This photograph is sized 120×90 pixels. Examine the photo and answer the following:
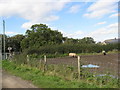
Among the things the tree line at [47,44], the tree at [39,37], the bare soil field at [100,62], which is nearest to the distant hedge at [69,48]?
the tree line at [47,44]

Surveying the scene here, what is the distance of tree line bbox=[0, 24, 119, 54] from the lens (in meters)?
35.0

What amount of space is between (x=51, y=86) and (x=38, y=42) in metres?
45.8

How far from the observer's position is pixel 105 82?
738 cm

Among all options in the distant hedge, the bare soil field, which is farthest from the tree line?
the bare soil field

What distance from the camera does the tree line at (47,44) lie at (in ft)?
115

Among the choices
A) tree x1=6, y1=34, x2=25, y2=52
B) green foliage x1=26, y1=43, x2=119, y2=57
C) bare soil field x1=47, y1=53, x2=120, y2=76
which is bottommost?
bare soil field x1=47, y1=53, x2=120, y2=76

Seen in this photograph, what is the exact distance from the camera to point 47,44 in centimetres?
3922

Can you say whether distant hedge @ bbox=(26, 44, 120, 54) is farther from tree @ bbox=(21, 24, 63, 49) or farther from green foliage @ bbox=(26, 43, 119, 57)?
tree @ bbox=(21, 24, 63, 49)

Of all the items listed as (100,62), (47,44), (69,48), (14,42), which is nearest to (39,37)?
(47,44)

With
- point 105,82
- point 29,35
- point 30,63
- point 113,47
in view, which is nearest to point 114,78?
point 105,82

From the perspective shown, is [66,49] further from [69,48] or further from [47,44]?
[47,44]

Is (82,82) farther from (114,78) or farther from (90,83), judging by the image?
(114,78)

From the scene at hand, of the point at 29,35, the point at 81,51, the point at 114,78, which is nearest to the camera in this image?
the point at 114,78

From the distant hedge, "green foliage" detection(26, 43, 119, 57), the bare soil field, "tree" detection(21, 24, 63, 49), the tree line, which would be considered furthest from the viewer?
"tree" detection(21, 24, 63, 49)
